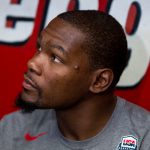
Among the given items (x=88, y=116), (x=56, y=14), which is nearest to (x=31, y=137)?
(x=88, y=116)

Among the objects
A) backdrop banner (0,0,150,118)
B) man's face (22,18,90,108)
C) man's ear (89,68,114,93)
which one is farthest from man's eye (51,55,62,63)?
backdrop banner (0,0,150,118)

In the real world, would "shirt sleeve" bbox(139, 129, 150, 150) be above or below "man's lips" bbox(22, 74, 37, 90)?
below

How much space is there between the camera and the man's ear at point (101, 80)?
96 centimetres

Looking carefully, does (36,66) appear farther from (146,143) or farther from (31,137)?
(146,143)

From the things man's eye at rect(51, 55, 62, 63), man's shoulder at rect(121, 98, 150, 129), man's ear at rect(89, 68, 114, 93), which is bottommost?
man's shoulder at rect(121, 98, 150, 129)

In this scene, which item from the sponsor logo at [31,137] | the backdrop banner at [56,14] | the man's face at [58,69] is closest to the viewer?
the man's face at [58,69]

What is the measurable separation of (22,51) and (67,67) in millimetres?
483

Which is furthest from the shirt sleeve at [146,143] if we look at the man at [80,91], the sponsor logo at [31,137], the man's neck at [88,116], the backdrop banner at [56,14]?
the backdrop banner at [56,14]

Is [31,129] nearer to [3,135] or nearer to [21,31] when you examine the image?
[3,135]

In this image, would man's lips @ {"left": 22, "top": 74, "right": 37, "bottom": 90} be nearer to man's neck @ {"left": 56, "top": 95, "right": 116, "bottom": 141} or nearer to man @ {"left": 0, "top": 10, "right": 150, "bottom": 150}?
man @ {"left": 0, "top": 10, "right": 150, "bottom": 150}

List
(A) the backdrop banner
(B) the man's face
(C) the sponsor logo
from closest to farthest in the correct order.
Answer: (B) the man's face, (C) the sponsor logo, (A) the backdrop banner

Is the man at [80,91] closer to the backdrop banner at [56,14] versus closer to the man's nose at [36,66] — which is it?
the man's nose at [36,66]

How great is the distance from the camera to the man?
0.92 metres

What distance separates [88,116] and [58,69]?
0.17 meters
